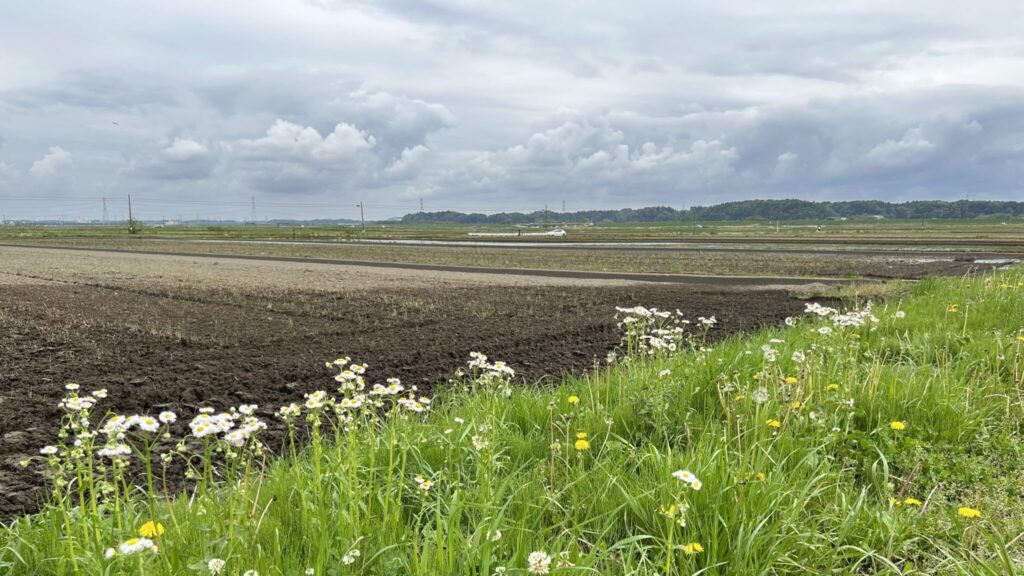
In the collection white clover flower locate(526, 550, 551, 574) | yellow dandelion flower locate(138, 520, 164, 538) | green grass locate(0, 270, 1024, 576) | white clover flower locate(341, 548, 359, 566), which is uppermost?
yellow dandelion flower locate(138, 520, 164, 538)

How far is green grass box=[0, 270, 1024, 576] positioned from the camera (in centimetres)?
288

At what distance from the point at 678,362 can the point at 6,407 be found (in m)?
7.09

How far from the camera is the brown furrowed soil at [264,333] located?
23.5 feet

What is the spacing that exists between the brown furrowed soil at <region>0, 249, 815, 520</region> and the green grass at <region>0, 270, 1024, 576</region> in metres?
1.70

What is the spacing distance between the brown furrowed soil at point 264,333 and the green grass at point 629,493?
5.57 ft

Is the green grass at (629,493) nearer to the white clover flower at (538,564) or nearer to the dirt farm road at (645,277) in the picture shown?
the white clover flower at (538,564)

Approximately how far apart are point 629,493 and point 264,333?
936 centimetres

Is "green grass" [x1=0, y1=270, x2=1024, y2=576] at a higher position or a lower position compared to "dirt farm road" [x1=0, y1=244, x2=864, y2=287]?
higher

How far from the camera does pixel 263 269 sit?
88.3ft

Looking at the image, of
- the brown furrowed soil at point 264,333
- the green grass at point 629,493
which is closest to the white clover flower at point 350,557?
the green grass at point 629,493

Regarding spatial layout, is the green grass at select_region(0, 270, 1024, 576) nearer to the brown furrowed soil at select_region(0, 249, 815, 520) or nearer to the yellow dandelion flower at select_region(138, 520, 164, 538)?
the yellow dandelion flower at select_region(138, 520, 164, 538)

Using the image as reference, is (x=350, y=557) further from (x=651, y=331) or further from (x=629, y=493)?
(x=651, y=331)

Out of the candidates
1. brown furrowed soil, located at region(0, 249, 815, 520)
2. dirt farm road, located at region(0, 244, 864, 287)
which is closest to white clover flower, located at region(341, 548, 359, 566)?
brown furrowed soil, located at region(0, 249, 815, 520)

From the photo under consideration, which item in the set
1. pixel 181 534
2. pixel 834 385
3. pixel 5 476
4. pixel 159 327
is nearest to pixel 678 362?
pixel 834 385
